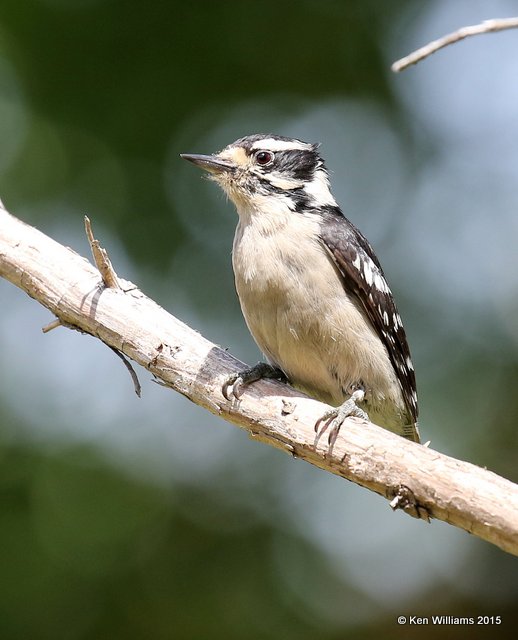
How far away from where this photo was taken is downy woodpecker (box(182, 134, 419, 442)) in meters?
4.83

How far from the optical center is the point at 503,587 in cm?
707

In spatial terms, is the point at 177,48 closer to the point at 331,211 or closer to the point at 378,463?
the point at 331,211

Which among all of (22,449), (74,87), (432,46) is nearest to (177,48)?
(74,87)

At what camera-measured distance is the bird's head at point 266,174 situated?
5238 millimetres

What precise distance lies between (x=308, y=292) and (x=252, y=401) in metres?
0.75

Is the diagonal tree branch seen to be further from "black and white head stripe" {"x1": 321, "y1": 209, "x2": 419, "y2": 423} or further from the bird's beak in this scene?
the bird's beak

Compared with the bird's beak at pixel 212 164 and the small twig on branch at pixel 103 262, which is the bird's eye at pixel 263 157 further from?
the small twig on branch at pixel 103 262

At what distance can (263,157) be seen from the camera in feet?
17.7

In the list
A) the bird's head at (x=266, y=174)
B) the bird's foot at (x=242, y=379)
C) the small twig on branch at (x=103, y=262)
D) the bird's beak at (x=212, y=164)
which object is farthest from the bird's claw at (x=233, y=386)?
the bird's beak at (x=212, y=164)

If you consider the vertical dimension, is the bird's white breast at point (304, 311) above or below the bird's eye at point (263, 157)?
below

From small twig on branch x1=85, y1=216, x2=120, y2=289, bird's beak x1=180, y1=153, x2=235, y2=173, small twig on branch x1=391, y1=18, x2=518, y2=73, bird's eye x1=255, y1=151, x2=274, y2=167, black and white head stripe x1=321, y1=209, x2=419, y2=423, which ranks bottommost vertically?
small twig on branch x1=85, y1=216, x2=120, y2=289

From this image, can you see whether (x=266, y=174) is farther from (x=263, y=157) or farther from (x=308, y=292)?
(x=308, y=292)

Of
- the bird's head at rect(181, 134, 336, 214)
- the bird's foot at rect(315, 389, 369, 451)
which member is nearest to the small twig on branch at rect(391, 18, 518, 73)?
the bird's foot at rect(315, 389, 369, 451)

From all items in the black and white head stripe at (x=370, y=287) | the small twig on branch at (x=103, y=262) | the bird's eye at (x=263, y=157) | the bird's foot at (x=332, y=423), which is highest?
the bird's eye at (x=263, y=157)
